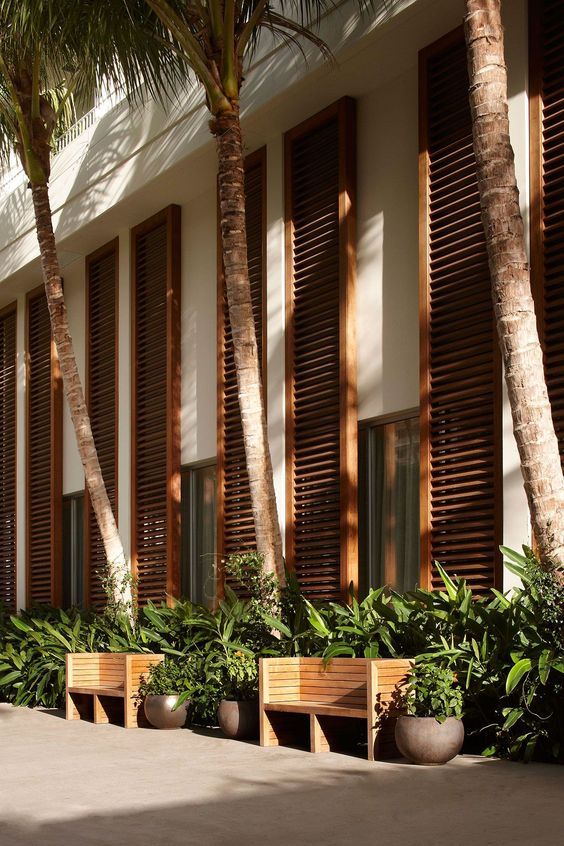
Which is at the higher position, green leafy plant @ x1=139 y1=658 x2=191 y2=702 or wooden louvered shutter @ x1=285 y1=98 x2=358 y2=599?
wooden louvered shutter @ x1=285 y1=98 x2=358 y2=599

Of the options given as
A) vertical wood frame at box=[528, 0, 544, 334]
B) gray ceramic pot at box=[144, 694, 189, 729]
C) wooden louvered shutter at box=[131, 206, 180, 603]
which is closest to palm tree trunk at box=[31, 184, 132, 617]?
wooden louvered shutter at box=[131, 206, 180, 603]

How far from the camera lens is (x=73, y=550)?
18875 millimetres

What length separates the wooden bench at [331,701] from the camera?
26.9 feet

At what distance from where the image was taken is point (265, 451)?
10.6m

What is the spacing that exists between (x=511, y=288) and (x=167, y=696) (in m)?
5.41

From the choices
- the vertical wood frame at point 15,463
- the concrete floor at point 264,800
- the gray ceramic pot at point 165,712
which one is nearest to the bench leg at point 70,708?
the gray ceramic pot at point 165,712

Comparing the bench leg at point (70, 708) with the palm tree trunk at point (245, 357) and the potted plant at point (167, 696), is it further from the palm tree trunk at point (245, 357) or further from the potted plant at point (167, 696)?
the palm tree trunk at point (245, 357)

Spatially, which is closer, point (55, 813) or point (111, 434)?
point (55, 813)

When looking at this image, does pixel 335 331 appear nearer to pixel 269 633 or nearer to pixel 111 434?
pixel 269 633

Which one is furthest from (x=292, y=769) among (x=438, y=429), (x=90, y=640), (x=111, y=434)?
(x=111, y=434)

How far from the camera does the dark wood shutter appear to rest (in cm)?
2048

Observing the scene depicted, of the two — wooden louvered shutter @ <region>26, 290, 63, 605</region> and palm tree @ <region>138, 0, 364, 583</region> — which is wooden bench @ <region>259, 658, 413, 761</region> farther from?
wooden louvered shutter @ <region>26, 290, 63, 605</region>

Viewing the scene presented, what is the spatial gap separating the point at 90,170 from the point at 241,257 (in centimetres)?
691

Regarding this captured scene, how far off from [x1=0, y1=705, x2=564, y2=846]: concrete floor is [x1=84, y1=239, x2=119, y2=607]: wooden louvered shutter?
26.6 ft
